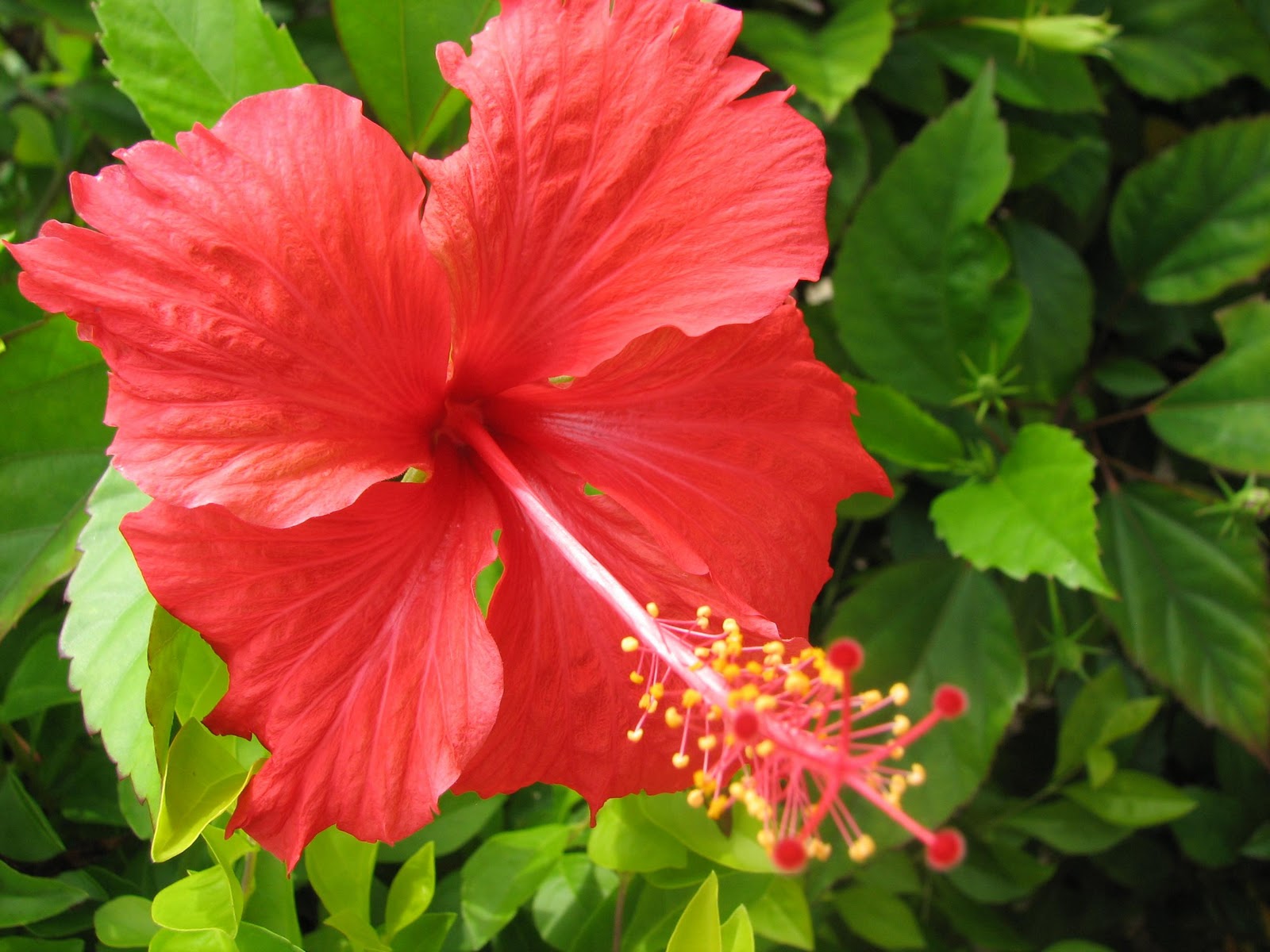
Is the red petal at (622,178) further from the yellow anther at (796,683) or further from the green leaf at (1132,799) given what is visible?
the green leaf at (1132,799)

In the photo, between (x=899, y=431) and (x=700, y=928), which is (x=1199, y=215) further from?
(x=700, y=928)

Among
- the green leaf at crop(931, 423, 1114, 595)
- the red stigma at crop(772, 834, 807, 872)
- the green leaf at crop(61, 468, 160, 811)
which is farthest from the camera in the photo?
the green leaf at crop(931, 423, 1114, 595)

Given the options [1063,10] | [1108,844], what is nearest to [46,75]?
[1063,10]

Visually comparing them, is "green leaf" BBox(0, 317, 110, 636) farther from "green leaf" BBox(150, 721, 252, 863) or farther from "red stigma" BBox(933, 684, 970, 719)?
"red stigma" BBox(933, 684, 970, 719)

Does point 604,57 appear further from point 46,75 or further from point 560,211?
point 46,75

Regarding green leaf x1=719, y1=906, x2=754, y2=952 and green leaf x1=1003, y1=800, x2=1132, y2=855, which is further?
green leaf x1=1003, y1=800, x2=1132, y2=855

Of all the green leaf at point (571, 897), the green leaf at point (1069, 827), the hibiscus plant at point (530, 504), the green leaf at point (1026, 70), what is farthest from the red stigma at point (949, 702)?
the green leaf at point (1026, 70)

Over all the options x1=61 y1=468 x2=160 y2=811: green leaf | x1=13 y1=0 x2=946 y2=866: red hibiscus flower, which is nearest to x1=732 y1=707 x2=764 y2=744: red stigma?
x1=13 y1=0 x2=946 y2=866: red hibiscus flower
